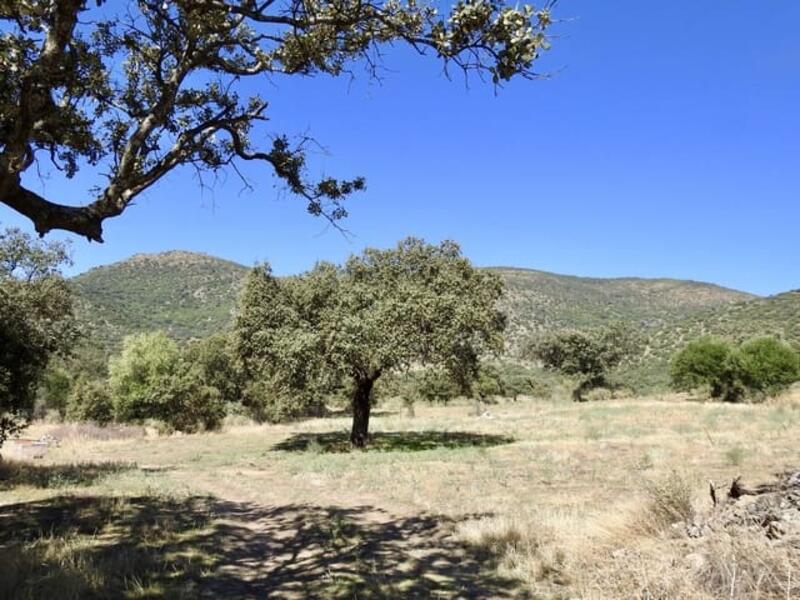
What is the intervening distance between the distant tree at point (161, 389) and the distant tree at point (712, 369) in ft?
101

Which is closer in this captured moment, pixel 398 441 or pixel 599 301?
pixel 398 441

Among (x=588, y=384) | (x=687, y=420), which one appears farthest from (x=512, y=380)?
(x=687, y=420)

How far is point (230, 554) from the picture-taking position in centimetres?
745

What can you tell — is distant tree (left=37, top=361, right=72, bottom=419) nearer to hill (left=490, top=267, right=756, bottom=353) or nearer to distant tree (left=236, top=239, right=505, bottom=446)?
distant tree (left=236, top=239, right=505, bottom=446)

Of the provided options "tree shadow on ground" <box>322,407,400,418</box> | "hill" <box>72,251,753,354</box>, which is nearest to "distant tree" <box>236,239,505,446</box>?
"tree shadow on ground" <box>322,407,400,418</box>

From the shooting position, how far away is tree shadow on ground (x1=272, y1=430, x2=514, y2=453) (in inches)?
806

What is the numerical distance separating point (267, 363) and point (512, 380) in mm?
43273

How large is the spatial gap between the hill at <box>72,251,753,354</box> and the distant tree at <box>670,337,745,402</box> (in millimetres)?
28152

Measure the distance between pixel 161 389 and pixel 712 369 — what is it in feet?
114

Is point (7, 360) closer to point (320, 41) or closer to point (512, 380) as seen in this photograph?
point (320, 41)

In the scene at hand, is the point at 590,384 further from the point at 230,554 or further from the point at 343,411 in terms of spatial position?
the point at 230,554

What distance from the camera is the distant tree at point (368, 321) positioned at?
1947 centimetres

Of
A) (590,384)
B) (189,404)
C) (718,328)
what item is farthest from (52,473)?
(718,328)

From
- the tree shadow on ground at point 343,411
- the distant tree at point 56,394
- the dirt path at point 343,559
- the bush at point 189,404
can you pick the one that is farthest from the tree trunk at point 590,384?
the dirt path at point 343,559
